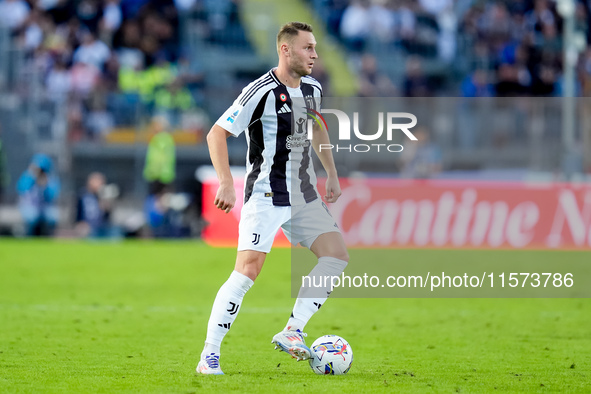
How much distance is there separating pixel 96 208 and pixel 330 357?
42.1 ft

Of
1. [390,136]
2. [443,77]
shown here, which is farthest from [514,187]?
[443,77]

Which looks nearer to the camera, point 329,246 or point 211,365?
point 211,365

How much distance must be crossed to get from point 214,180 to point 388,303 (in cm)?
755

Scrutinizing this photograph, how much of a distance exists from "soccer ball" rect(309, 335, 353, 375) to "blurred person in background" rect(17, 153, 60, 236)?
1310 cm

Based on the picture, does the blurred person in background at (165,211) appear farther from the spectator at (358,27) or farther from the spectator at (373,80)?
the spectator at (358,27)

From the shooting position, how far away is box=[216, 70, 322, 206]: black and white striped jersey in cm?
637

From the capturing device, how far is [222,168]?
612 centimetres

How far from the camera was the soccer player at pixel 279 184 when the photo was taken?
6.27 m

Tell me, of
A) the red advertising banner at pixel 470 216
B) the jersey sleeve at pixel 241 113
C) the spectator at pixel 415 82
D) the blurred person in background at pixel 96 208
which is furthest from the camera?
the spectator at pixel 415 82

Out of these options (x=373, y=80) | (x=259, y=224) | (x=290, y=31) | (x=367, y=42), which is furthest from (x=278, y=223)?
(x=367, y=42)

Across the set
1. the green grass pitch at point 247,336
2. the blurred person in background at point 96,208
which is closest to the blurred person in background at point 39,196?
the blurred person in background at point 96,208

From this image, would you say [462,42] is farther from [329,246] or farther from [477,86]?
[329,246]

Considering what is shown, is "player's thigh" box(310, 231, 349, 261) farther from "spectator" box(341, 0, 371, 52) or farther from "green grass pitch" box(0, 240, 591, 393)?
"spectator" box(341, 0, 371, 52)

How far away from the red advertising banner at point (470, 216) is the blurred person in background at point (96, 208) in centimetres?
466
